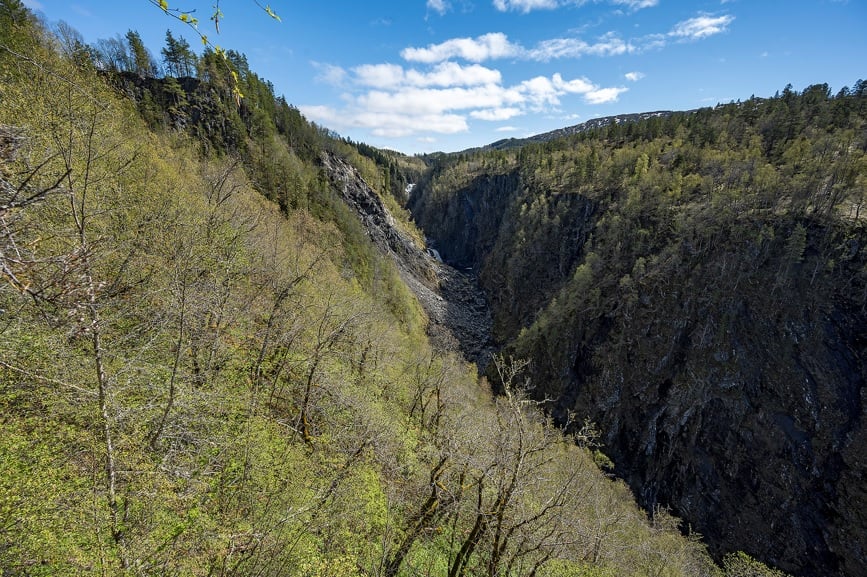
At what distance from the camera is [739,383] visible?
38375mm

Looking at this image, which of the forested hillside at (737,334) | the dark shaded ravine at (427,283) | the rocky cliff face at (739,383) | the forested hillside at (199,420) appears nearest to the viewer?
the forested hillside at (199,420)

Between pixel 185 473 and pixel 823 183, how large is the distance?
6392cm

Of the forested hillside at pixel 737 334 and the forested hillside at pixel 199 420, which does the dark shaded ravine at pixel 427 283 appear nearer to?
the forested hillside at pixel 737 334

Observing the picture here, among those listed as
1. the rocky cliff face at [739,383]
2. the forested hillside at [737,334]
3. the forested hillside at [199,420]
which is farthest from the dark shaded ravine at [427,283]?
the forested hillside at [199,420]

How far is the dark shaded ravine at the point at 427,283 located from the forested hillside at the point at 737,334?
8.82m

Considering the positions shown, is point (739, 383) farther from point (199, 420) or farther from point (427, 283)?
point (427, 283)

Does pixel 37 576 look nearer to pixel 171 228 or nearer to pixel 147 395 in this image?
pixel 147 395

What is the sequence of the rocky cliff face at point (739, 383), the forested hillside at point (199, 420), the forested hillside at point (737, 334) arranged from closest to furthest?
the forested hillside at point (199, 420)
the rocky cliff face at point (739, 383)
the forested hillside at point (737, 334)

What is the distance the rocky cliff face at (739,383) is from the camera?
32.8m

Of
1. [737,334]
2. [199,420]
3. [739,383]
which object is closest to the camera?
[199,420]

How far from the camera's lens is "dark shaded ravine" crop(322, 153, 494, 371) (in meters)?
67.0

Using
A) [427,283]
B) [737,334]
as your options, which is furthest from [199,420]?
[427,283]

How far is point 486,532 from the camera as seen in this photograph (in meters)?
10.5

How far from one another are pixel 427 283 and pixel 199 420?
234 ft
